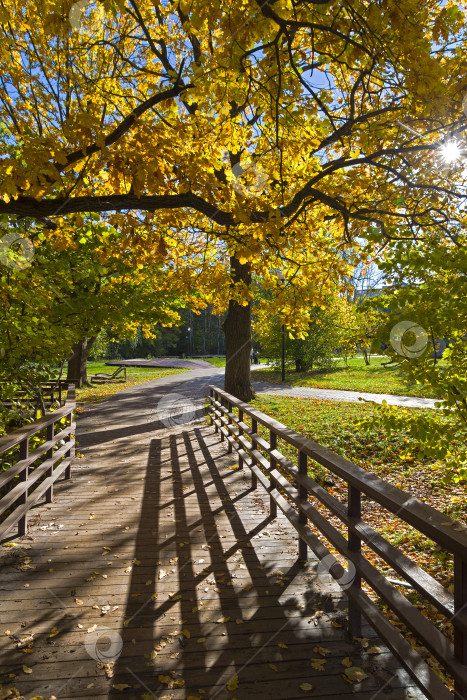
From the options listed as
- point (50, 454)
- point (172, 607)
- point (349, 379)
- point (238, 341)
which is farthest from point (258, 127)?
point (349, 379)

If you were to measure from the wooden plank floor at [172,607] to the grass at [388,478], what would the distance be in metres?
0.92

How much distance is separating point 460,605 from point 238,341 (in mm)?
11812

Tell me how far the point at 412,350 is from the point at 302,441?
148 cm

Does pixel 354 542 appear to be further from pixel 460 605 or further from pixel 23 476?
pixel 23 476

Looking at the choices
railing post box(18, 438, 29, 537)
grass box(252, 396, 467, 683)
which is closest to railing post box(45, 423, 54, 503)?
railing post box(18, 438, 29, 537)

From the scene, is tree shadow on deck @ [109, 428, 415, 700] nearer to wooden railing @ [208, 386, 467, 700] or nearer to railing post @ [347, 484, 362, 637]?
railing post @ [347, 484, 362, 637]

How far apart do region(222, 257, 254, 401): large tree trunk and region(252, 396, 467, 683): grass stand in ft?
3.44

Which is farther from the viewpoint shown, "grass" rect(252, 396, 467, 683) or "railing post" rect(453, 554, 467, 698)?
"grass" rect(252, 396, 467, 683)

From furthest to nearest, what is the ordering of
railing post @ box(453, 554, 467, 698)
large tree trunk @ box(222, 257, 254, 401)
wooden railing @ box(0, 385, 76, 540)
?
large tree trunk @ box(222, 257, 254, 401), wooden railing @ box(0, 385, 76, 540), railing post @ box(453, 554, 467, 698)

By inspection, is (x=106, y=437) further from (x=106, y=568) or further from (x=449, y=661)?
(x=449, y=661)

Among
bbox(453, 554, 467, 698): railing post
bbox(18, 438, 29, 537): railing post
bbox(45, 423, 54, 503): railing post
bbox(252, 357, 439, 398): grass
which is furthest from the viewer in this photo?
bbox(252, 357, 439, 398): grass

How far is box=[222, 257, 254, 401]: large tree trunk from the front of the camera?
13466 mm

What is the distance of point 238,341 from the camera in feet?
44.3

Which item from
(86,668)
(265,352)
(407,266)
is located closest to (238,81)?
(407,266)
